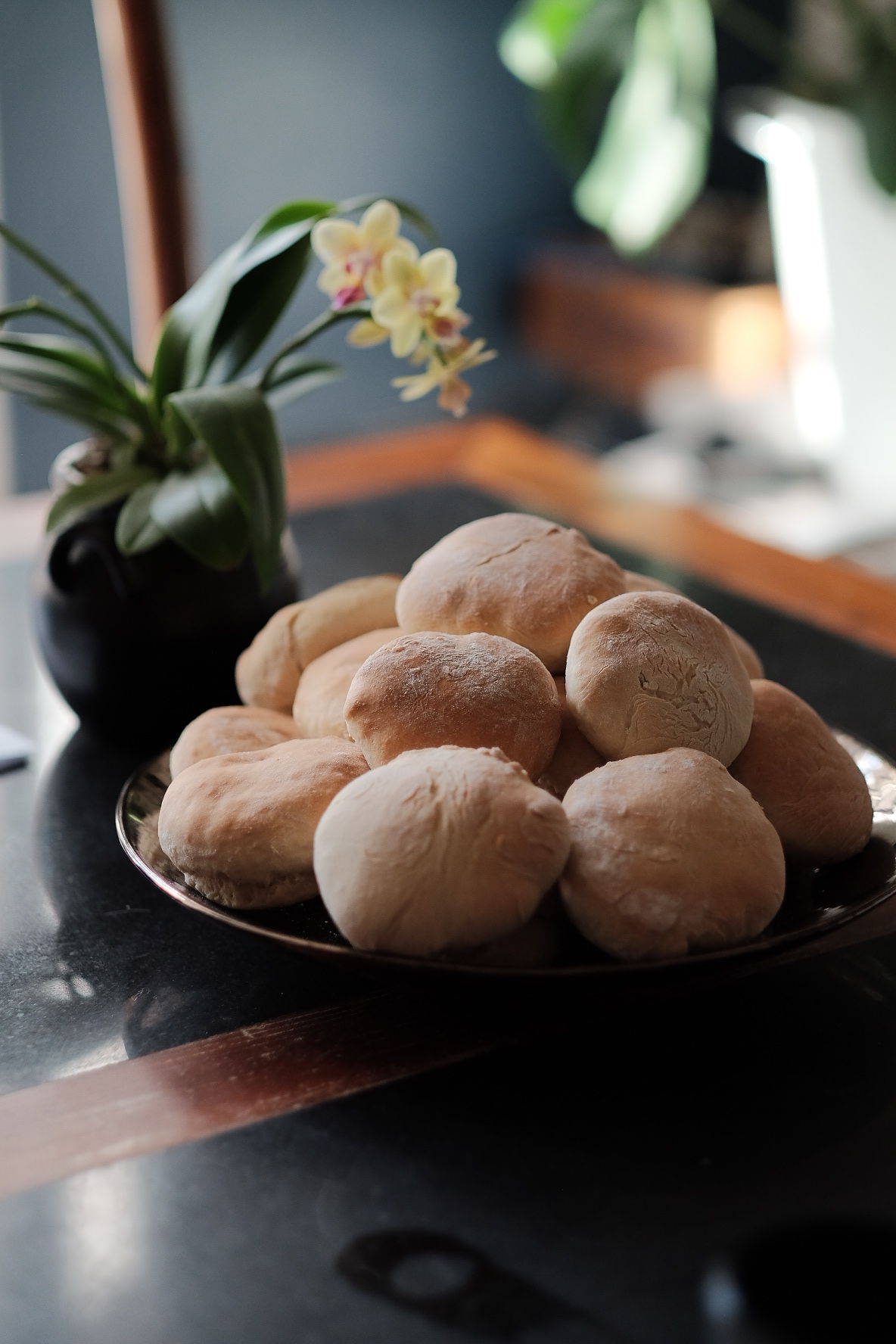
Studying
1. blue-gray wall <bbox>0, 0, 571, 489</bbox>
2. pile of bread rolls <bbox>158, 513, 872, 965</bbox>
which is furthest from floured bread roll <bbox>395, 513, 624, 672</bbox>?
blue-gray wall <bbox>0, 0, 571, 489</bbox>

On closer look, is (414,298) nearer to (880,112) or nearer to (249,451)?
(249,451)

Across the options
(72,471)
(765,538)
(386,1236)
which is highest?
(72,471)

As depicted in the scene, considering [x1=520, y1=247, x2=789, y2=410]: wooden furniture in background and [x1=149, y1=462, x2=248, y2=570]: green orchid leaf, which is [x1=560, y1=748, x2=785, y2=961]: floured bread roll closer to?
[x1=149, y1=462, x2=248, y2=570]: green orchid leaf

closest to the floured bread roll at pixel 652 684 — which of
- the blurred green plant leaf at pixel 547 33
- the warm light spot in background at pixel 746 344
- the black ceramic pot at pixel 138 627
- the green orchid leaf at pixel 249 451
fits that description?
the green orchid leaf at pixel 249 451

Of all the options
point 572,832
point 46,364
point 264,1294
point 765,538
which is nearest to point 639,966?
point 572,832

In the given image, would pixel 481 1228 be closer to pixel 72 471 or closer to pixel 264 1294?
pixel 264 1294

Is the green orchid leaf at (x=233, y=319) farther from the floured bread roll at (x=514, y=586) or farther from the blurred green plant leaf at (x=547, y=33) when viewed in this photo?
the blurred green plant leaf at (x=547, y=33)
